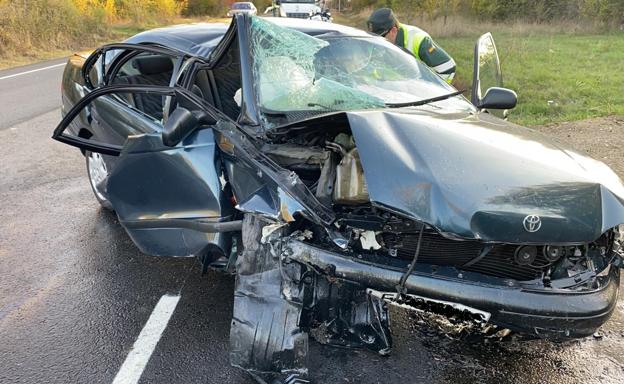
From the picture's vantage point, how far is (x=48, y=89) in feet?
34.2

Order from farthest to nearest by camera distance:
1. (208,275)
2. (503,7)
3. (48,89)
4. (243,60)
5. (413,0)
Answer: (413,0)
(503,7)
(48,89)
(208,275)
(243,60)

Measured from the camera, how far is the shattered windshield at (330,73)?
281 cm

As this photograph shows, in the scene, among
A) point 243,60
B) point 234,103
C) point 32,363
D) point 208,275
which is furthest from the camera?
point 208,275

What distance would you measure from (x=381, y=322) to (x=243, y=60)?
1619 mm

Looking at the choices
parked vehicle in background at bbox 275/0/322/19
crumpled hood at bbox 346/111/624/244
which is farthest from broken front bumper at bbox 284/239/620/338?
parked vehicle in background at bbox 275/0/322/19

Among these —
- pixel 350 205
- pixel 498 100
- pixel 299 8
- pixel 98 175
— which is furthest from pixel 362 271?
pixel 299 8

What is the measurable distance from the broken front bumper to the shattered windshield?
968mm

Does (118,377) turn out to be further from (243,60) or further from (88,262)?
(243,60)

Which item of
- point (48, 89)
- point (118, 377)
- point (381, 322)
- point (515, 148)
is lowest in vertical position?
point (48, 89)

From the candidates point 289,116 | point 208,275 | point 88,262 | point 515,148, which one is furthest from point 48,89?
point 515,148

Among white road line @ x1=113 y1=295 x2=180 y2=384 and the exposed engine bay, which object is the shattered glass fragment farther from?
white road line @ x1=113 y1=295 x2=180 y2=384

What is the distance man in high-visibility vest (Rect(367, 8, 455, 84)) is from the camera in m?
4.69

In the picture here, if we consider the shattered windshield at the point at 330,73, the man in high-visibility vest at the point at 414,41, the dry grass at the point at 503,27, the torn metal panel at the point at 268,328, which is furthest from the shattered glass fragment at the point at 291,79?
the dry grass at the point at 503,27

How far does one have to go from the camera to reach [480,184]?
211cm
